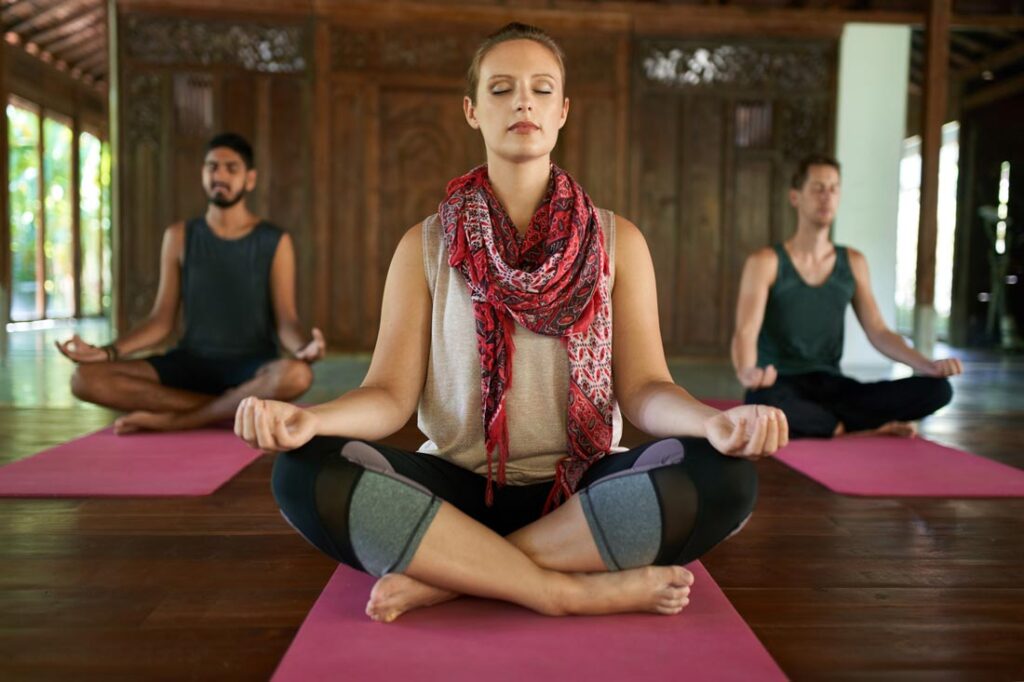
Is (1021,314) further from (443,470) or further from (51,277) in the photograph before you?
(51,277)

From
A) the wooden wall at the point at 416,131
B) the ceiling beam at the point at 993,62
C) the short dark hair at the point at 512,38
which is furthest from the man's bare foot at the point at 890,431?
the ceiling beam at the point at 993,62

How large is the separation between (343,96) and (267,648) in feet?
18.9

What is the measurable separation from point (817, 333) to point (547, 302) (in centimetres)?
211

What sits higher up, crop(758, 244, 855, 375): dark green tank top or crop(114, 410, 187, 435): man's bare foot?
crop(758, 244, 855, 375): dark green tank top

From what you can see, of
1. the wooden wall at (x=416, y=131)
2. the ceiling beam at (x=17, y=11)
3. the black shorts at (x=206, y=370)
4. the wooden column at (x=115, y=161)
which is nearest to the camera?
the black shorts at (x=206, y=370)

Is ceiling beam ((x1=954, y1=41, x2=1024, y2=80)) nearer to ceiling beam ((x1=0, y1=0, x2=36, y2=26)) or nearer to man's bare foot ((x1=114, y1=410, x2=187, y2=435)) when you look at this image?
man's bare foot ((x1=114, y1=410, x2=187, y2=435))

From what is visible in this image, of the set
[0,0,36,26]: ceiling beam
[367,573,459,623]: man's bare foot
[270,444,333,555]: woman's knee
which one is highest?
[0,0,36,26]: ceiling beam

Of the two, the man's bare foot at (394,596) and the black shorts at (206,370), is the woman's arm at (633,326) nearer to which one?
the man's bare foot at (394,596)

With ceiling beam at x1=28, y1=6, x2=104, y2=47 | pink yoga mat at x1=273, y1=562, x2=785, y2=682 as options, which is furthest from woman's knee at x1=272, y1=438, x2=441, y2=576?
ceiling beam at x1=28, y1=6, x2=104, y2=47

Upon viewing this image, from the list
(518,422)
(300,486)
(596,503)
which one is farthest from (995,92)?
(300,486)

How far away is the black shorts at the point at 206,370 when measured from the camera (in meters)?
3.37

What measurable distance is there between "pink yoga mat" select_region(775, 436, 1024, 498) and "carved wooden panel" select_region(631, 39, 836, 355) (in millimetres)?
3739

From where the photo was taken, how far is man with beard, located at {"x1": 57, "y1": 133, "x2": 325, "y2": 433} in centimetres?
326

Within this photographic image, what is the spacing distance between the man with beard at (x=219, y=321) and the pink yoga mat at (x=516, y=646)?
1.93 m
